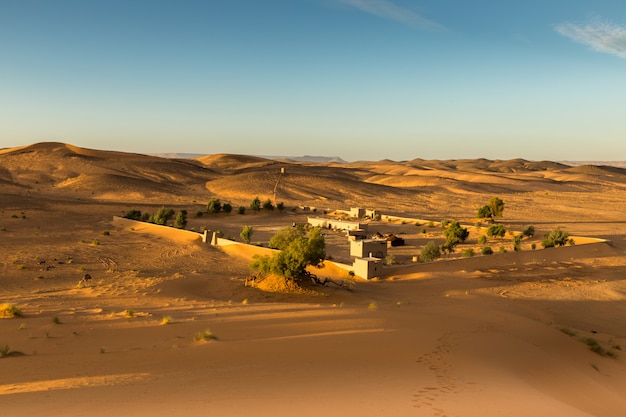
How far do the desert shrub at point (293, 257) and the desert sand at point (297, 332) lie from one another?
1.25 m

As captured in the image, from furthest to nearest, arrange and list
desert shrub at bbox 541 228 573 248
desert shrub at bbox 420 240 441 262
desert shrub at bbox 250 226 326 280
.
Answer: desert shrub at bbox 541 228 573 248
desert shrub at bbox 420 240 441 262
desert shrub at bbox 250 226 326 280

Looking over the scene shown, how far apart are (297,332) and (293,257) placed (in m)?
10.2

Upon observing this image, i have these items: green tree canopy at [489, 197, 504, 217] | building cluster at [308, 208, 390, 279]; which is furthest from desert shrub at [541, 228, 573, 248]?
green tree canopy at [489, 197, 504, 217]

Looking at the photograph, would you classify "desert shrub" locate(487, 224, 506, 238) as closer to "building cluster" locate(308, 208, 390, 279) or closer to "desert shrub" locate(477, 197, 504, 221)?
"building cluster" locate(308, 208, 390, 279)

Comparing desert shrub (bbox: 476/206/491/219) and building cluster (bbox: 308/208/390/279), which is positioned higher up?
desert shrub (bbox: 476/206/491/219)

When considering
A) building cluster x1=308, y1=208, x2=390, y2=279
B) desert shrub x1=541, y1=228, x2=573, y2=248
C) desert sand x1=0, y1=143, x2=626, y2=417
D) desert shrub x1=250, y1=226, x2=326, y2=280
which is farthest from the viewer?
desert shrub x1=541, y1=228, x2=573, y2=248

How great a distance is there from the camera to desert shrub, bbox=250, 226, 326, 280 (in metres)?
22.7

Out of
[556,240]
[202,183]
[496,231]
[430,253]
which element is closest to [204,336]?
[430,253]

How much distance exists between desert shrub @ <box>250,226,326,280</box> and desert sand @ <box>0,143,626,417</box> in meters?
1.25

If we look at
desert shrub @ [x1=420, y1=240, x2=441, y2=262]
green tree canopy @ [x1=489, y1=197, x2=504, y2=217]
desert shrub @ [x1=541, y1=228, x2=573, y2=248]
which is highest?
green tree canopy @ [x1=489, y1=197, x2=504, y2=217]

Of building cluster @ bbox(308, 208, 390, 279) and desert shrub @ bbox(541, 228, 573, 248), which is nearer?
building cluster @ bbox(308, 208, 390, 279)

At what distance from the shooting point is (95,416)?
22.0 ft

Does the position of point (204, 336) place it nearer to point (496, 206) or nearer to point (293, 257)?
point (293, 257)

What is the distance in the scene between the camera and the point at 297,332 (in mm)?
12695
